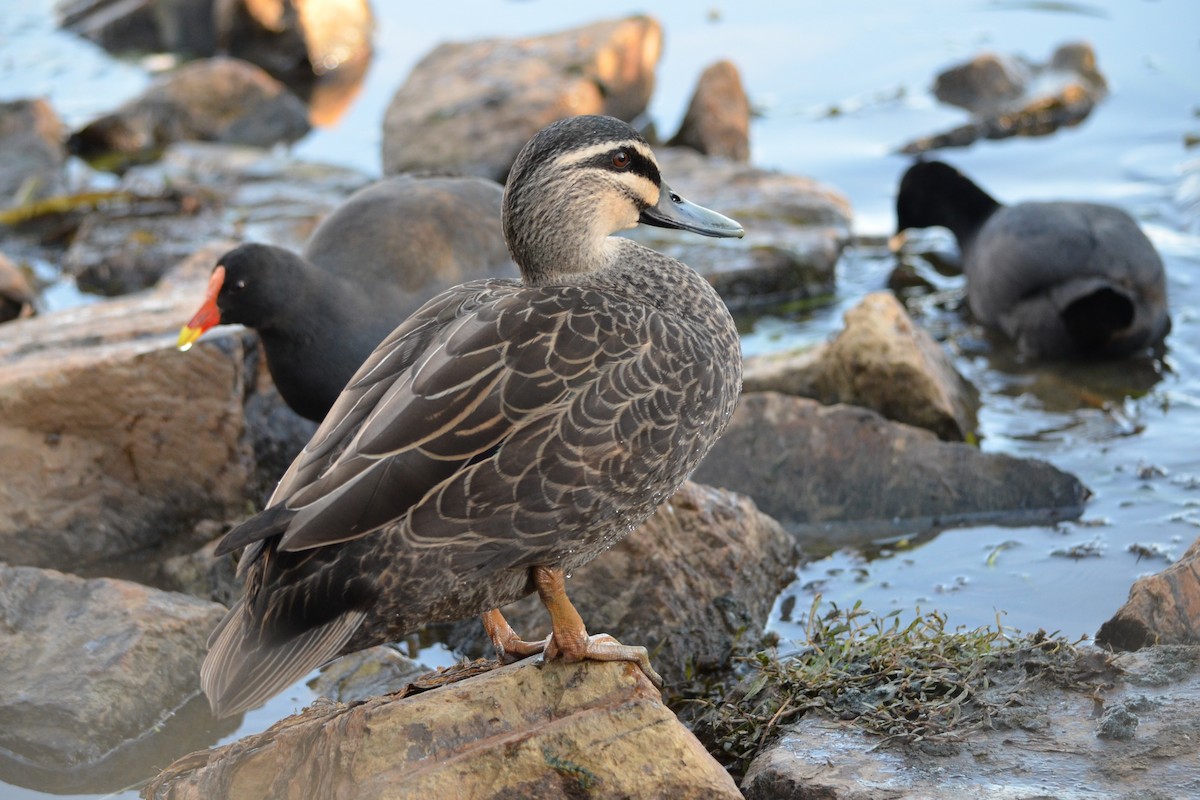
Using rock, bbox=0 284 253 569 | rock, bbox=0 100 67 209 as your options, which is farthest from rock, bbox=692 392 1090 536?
rock, bbox=0 100 67 209

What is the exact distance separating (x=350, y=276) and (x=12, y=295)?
3032mm

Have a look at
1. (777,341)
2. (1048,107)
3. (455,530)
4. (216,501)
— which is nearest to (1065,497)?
(777,341)

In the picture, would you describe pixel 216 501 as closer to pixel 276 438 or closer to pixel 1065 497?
pixel 276 438

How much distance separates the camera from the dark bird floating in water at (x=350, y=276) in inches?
199

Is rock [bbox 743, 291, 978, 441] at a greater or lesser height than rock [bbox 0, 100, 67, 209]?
greater

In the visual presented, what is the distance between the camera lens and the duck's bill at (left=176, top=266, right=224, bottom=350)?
16.4 feet

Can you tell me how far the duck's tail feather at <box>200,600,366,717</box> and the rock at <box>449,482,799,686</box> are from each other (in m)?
1.37

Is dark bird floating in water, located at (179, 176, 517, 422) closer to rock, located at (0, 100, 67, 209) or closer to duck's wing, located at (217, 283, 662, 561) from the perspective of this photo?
duck's wing, located at (217, 283, 662, 561)

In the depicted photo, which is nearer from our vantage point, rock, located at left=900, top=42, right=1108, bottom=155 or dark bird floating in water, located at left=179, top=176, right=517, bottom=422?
dark bird floating in water, located at left=179, top=176, right=517, bottom=422

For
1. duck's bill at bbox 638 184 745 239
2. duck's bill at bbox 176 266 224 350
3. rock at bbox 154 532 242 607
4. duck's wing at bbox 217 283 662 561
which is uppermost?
duck's bill at bbox 638 184 745 239

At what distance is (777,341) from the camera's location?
7.24 meters

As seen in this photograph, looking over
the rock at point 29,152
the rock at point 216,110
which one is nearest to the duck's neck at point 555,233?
the rock at point 29,152

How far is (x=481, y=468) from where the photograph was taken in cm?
329

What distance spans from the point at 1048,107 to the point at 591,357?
23.9 ft
